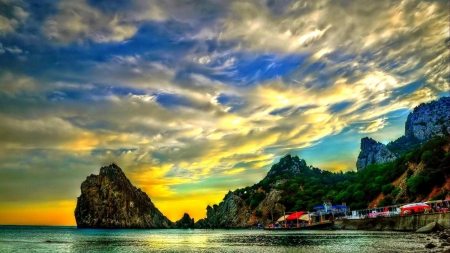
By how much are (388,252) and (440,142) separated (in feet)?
344

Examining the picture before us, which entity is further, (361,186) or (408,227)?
(361,186)

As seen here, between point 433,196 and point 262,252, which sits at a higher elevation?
point 433,196

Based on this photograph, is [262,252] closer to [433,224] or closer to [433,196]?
[433,224]

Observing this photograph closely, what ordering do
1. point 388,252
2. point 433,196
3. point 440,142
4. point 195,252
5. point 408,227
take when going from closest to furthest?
point 388,252
point 195,252
point 408,227
point 433,196
point 440,142

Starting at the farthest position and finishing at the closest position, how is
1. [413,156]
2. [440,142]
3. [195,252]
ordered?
[413,156] < [440,142] < [195,252]

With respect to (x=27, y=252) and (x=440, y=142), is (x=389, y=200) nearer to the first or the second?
(x=440, y=142)

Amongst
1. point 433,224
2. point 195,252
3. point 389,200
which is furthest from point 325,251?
point 389,200

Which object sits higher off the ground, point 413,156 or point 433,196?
point 413,156

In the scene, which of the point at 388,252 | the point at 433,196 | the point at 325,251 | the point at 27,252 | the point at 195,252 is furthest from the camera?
the point at 433,196

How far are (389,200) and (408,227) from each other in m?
46.5

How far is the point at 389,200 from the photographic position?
410 feet

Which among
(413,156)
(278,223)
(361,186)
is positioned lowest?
(278,223)

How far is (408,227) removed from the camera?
81.6 meters

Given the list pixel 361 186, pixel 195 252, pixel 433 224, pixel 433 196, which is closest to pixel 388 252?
pixel 195 252
